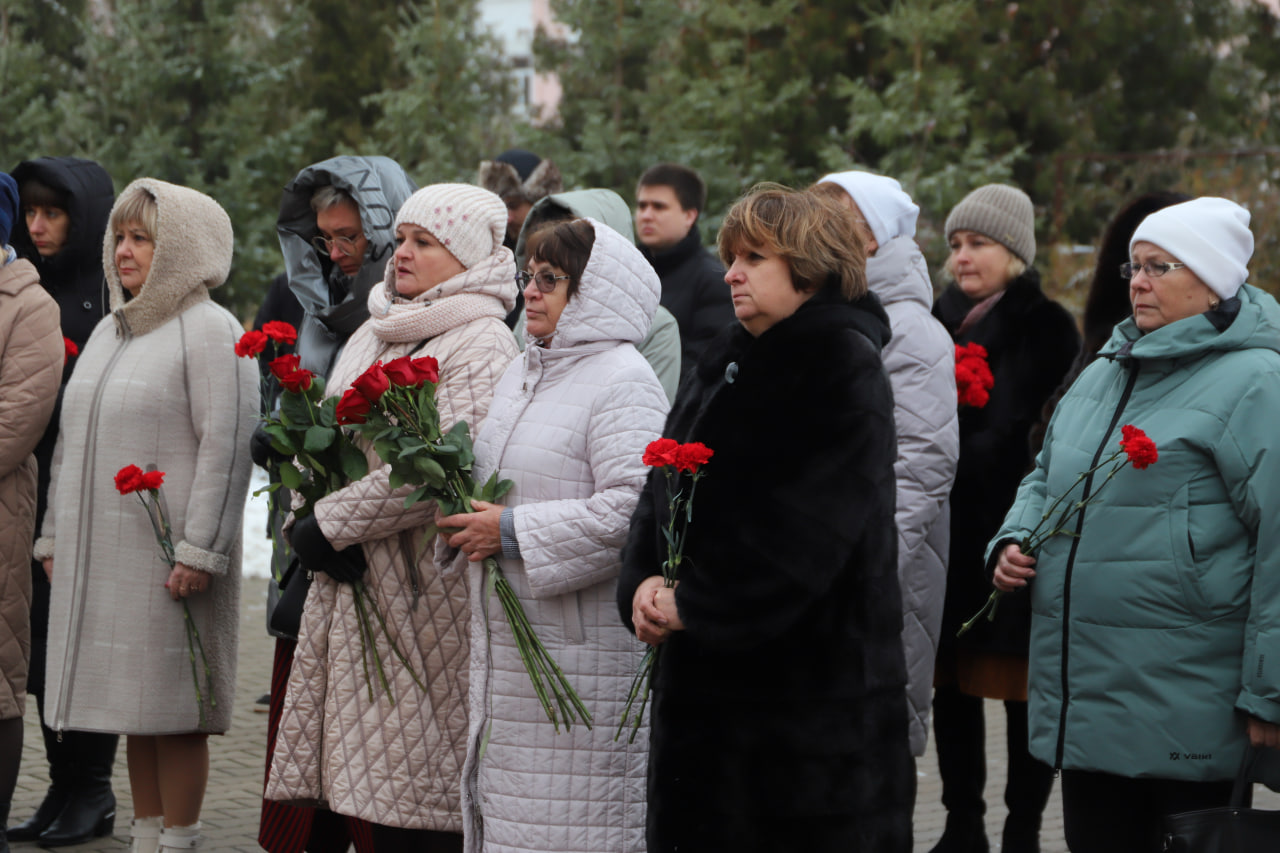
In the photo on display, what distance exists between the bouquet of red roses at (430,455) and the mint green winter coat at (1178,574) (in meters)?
1.23

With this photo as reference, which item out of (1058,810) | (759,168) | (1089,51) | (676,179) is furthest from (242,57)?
(1058,810)

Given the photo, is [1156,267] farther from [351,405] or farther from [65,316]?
[65,316]

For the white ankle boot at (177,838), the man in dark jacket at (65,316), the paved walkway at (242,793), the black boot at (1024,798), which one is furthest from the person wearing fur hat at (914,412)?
the man in dark jacket at (65,316)

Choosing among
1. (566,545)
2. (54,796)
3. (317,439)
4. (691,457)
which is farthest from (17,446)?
(691,457)

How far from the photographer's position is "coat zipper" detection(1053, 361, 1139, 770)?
366 cm

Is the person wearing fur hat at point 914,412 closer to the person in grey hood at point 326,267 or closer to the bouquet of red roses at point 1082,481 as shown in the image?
the bouquet of red roses at point 1082,481

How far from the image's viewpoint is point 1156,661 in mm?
3490

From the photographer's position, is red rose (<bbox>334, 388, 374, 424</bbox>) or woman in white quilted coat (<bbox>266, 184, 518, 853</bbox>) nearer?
red rose (<bbox>334, 388, 374, 424</bbox>)

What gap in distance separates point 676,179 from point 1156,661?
144 inches

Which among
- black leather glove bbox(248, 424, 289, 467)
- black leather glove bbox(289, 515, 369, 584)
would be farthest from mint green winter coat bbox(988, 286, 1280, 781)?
black leather glove bbox(248, 424, 289, 467)

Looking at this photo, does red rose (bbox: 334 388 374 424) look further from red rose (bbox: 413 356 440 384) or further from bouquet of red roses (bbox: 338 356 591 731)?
red rose (bbox: 413 356 440 384)

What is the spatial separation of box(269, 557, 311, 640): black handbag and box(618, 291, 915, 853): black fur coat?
1633 mm

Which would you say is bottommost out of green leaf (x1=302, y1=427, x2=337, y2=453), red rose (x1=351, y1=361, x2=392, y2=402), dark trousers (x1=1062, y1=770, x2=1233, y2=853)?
dark trousers (x1=1062, y1=770, x2=1233, y2=853)

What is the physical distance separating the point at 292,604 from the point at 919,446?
2.00m
